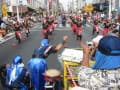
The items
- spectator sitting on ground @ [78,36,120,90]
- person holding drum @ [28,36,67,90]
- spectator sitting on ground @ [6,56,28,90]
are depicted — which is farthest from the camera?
person holding drum @ [28,36,67,90]

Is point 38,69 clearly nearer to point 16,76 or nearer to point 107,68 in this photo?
point 16,76

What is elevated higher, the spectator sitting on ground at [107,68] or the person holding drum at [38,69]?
the spectator sitting on ground at [107,68]

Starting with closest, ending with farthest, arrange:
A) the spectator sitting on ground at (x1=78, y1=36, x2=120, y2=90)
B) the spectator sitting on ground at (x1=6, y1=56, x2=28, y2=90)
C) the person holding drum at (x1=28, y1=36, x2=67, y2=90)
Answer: the spectator sitting on ground at (x1=78, y1=36, x2=120, y2=90) → the spectator sitting on ground at (x1=6, y1=56, x2=28, y2=90) → the person holding drum at (x1=28, y1=36, x2=67, y2=90)

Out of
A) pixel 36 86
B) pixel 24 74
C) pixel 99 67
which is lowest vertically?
pixel 36 86

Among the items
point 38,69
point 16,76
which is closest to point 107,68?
point 38,69

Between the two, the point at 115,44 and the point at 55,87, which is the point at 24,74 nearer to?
the point at 55,87

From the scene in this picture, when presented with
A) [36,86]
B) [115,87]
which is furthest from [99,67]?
[36,86]

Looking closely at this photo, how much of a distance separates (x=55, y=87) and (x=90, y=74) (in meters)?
1.94

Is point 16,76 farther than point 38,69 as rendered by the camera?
No

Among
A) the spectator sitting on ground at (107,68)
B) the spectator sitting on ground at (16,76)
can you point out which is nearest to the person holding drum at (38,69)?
the spectator sitting on ground at (16,76)

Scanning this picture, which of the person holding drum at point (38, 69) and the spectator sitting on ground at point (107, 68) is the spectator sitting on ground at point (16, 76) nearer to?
the person holding drum at point (38, 69)

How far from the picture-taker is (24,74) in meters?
3.93

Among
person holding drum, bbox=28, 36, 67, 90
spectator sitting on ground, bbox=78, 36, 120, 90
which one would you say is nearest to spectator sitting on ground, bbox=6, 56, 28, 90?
person holding drum, bbox=28, 36, 67, 90

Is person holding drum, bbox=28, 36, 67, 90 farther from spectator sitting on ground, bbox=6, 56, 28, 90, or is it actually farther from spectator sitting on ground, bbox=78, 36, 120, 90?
spectator sitting on ground, bbox=78, 36, 120, 90
